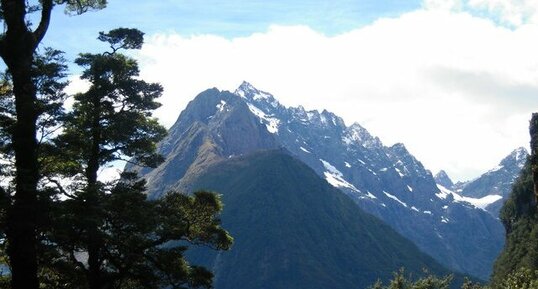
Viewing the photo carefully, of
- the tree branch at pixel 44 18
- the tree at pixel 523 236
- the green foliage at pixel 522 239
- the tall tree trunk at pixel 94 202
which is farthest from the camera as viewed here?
the tree at pixel 523 236

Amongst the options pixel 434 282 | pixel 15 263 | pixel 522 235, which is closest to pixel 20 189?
pixel 15 263

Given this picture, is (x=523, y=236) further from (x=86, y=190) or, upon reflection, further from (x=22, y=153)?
(x=22, y=153)

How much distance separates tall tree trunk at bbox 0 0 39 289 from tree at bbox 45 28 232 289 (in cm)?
218

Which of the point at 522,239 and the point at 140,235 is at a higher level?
the point at 522,239

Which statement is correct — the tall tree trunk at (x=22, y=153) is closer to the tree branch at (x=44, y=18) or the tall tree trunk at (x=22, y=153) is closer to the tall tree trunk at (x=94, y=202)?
the tree branch at (x=44, y=18)

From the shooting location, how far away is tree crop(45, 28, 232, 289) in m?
23.1

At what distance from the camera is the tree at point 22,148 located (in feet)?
56.2

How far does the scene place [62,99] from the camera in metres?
21.7

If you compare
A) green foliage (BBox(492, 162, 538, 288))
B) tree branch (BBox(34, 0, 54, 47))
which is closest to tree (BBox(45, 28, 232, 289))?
tree branch (BBox(34, 0, 54, 47))

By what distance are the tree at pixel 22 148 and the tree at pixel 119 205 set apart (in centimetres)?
219

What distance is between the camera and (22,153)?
18.0 meters

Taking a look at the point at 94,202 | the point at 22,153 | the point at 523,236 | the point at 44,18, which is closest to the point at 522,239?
the point at 523,236

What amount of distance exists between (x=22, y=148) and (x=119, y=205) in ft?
21.7

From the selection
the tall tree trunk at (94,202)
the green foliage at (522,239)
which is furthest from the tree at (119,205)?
the green foliage at (522,239)
